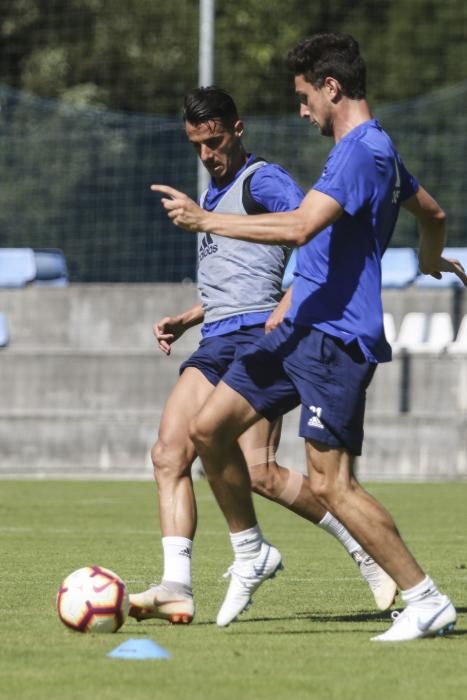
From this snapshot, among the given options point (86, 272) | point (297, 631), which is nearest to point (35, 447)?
point (86, 272)

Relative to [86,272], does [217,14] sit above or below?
above

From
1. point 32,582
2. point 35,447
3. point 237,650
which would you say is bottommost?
point 35,447

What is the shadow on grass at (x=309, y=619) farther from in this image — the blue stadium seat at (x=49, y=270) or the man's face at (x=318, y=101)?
the blue stadium seat at (x=49, y=270)

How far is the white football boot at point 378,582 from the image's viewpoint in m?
7.54

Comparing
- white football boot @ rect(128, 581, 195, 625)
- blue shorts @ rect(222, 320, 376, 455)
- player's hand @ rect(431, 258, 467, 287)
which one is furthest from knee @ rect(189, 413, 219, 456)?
player's hand @ rect(431, 258, 467, 287)

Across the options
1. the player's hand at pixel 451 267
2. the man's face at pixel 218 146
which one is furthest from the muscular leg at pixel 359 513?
the man's face at pixel 218 146

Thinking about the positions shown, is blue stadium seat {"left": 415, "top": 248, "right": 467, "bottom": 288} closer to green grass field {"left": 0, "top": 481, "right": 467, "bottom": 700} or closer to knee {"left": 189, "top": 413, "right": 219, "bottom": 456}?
green grass field {"left": 0, "top": 481, "right": 467, "bottom": 700}

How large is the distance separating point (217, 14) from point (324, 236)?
4450 cm

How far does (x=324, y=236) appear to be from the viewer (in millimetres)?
6594

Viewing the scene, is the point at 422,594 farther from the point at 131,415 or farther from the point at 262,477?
the point at 131,415

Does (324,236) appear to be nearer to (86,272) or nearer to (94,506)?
(94,506)

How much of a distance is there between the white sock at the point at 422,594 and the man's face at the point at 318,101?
182 cm

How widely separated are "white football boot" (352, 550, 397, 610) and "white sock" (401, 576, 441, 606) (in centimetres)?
106

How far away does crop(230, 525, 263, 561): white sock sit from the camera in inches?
284
